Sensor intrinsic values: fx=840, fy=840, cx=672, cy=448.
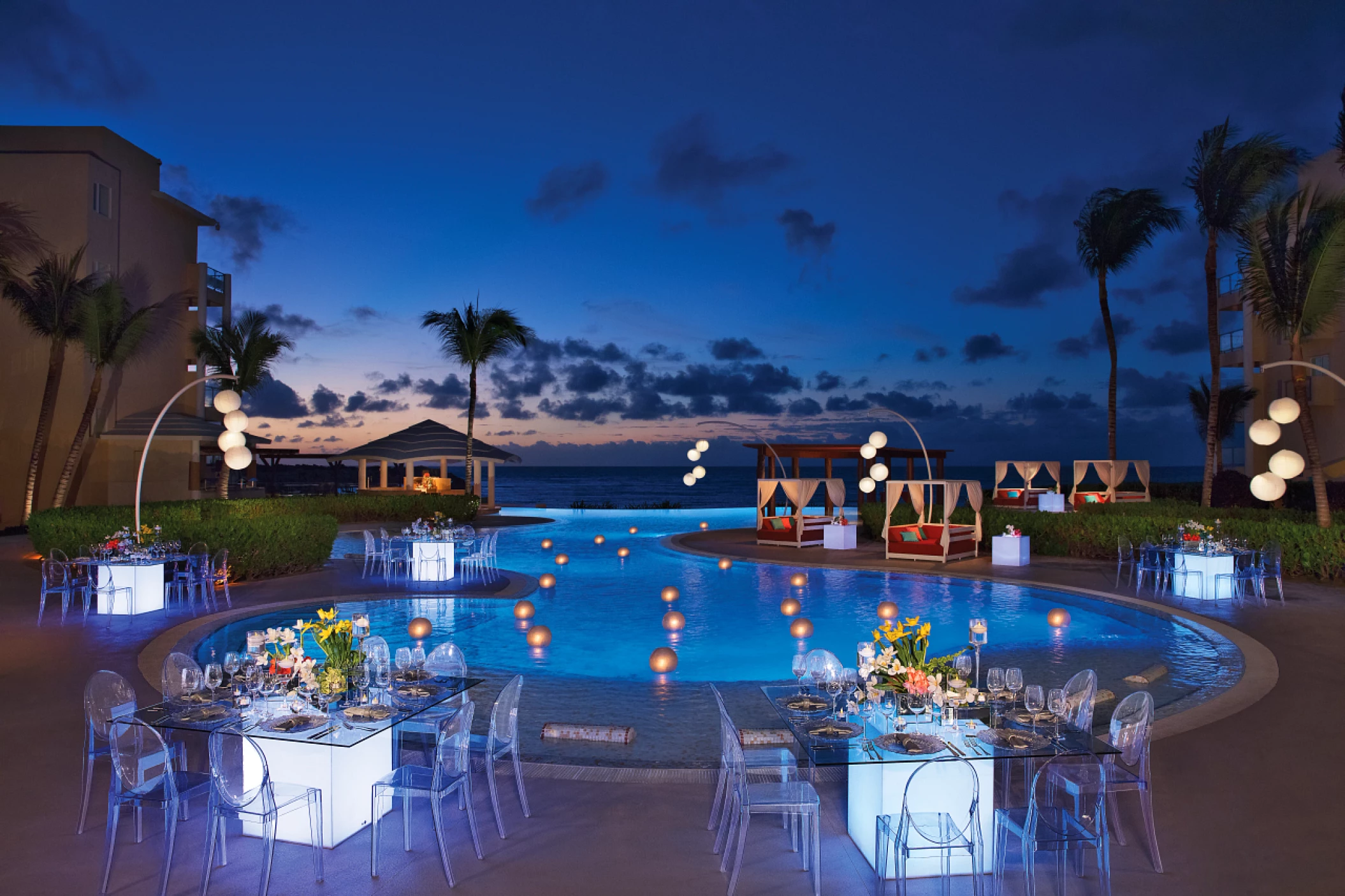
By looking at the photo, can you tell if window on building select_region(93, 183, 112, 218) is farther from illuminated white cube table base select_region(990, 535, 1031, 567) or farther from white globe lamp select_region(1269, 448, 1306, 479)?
white globe lamp select_region(1269, 448, 1306, 479)

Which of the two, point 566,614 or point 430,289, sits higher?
point 430,289

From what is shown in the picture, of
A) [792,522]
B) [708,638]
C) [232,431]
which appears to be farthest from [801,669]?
[792,522]

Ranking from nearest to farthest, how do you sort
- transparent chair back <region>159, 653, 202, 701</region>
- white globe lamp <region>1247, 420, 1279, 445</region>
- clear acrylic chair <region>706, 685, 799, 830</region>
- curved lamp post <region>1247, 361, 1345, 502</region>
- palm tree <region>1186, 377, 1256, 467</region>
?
1. clear acrylic chair <region>706, 685, 799, 830</region>
2. transparent chair back <region>159, 653, 202, 701</region>
3. curved lamp post <region>1247, 361, 1345, 502</region>
4. white globe lamp <region>1247, 420, 1279, 445</region>
5. palm tree <region>1186, 377, 1256, 467</region>

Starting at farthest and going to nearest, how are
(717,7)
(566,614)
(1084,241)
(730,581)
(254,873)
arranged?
(1084,241) < (717,7) < (730,581) < (566,614) < (254,873)

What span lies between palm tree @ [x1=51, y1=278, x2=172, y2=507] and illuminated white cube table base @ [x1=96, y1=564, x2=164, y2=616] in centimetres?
1089

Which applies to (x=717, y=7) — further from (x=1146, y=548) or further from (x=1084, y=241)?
(x=1146, y=548)

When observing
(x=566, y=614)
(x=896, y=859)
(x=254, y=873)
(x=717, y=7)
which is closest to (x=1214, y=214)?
(x=717, y=7)

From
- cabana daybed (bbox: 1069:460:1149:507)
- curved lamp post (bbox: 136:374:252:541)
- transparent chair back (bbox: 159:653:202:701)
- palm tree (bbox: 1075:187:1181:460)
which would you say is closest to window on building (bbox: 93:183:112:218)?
curved lamp post (bbox: 136:374:252:541)

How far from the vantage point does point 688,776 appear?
5109 mm

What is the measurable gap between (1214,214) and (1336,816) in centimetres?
1758

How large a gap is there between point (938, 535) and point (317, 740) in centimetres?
1432

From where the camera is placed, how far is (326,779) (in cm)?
415

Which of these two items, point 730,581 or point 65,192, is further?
point 65,192

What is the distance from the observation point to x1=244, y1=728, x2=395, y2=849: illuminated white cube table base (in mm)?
4129
